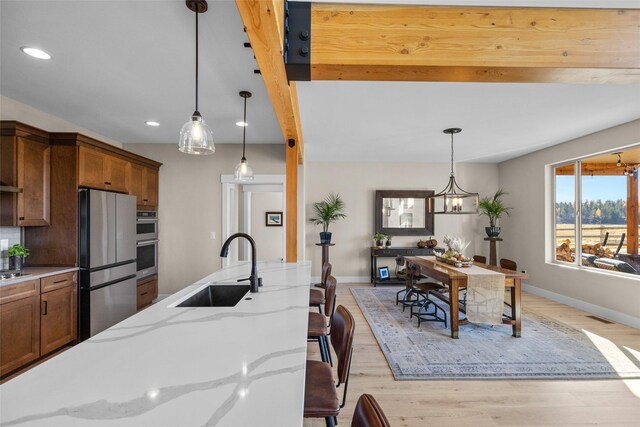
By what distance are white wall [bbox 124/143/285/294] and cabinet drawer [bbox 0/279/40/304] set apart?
2.16 meters

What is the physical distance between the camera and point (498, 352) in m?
2.88

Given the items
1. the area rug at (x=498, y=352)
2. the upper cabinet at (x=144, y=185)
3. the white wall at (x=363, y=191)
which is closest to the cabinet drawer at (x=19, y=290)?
the upper cabinet at (x=144, y=185)

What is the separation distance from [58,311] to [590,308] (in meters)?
6.48

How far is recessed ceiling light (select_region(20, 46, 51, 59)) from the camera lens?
7.06ft

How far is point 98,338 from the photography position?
1.19 meters

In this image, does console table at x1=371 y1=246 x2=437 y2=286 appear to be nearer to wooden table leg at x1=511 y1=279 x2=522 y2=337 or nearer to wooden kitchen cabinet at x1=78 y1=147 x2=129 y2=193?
wooden table leg at x1=511 y1=279 x2=522 y2=337

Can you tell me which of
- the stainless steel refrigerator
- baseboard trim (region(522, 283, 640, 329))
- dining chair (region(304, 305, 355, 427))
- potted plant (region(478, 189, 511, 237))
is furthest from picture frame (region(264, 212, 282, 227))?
dining chair (region(304, 305, 355, 427))

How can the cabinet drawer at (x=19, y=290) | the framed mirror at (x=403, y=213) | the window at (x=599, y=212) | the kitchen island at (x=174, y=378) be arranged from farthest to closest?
the framed mirror at (x=403, y=213)
the window at (x=599, y=212)
the cabinet drawer at (x=19, y=290)
the kitchen island at (x=174, y=378)

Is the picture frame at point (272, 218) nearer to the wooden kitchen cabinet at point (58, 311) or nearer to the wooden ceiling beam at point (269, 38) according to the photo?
the wooden kitchen cabinet at point (58, 311)

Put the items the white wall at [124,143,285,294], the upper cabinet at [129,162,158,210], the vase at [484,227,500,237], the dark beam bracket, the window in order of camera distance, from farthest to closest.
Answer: the vase at [484,227,500,237] < the white wall at [124,143,285,294] < the upper cabinet at [129,162,158,210] < the window < the dark beam bracket

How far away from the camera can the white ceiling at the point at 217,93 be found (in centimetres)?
187

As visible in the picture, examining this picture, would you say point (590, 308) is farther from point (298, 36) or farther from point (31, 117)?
point (31, 117)

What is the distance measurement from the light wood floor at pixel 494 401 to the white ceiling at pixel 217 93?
8.35 feet

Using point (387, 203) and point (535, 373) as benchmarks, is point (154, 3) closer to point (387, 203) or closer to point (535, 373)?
point (535, 373)
